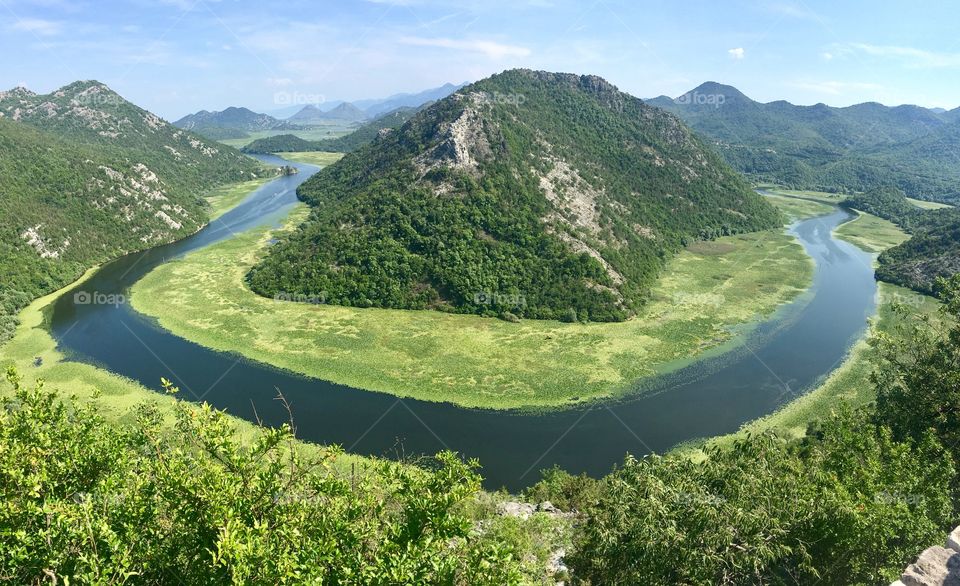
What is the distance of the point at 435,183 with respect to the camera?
115 metres

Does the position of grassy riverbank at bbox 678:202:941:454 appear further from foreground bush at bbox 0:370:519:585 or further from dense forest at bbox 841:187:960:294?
foreground bush at bbox 0:370:519:585

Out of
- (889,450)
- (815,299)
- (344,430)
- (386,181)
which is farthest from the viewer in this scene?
(386,181)

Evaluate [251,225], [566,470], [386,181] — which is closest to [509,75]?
[386,181]

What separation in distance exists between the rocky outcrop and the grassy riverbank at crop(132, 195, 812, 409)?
47489 millimetres

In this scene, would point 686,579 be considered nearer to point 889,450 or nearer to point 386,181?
point 889,450

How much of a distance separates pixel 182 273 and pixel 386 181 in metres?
53.0
